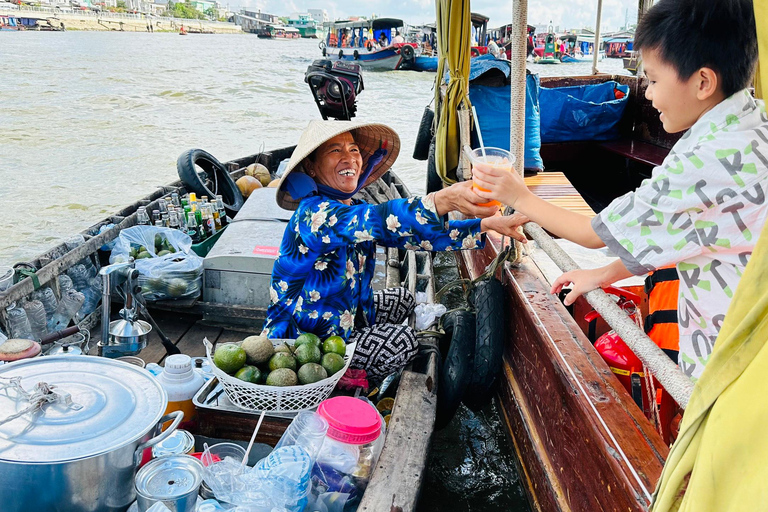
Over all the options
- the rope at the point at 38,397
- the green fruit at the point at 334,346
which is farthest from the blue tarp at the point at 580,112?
the rope at the point at 38,397

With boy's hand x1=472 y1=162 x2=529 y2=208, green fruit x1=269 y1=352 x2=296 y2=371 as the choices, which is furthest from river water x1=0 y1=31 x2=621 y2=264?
boy's hand x1=472 y1=162 x2=529 y2=208

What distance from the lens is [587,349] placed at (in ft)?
6.25

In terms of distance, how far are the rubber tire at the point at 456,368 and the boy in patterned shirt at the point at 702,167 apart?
128 centimetres

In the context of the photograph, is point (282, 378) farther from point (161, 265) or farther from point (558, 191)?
point (558, 191)

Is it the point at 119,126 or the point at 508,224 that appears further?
the point at 119,126

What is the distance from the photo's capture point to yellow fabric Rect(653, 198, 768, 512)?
0.67 metres

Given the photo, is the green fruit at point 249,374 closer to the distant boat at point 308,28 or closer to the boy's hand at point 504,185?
the boy's hand at point 504,185

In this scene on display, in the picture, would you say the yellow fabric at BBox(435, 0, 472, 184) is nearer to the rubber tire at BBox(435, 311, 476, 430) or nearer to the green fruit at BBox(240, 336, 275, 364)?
the rubber tire at BBox(435, 311, 476, 430)

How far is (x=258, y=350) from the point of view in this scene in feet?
7.24

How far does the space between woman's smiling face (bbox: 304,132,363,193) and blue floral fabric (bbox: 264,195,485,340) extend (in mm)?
139

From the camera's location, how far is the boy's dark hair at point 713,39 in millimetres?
1119

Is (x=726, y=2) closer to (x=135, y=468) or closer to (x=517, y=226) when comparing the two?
(x=517, y=226)

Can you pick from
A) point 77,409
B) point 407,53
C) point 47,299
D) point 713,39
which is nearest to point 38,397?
point 77,409

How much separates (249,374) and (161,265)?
1.61m
